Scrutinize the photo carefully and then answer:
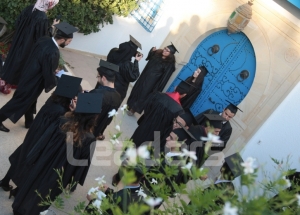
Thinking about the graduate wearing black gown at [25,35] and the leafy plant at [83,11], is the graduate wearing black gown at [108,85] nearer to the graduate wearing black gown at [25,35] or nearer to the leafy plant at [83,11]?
the graduate wearing black gown at [25,35]

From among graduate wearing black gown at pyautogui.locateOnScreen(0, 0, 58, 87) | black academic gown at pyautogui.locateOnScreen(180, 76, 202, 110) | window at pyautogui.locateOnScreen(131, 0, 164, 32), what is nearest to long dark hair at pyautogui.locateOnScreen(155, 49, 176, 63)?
black academic gown at pyautogui.locateOnScreen(180, 76, 202, 110)

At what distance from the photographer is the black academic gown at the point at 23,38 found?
22.0ft

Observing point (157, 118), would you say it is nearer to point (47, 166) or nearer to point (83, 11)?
point (47, 166)

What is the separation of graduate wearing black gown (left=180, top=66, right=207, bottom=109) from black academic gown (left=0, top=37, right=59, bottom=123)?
3253mm

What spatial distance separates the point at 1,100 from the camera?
680 cm

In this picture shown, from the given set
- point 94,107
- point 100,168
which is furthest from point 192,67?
point 94,107

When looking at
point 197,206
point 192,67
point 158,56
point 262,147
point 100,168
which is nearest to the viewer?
point 197,206

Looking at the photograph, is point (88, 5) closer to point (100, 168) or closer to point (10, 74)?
point (10, 74)

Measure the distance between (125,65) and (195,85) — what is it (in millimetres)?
1790

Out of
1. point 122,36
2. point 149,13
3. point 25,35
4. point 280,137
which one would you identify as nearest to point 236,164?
point 280,137

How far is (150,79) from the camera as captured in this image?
8.51 meters

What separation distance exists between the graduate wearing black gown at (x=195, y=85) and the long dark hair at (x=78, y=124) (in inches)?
167

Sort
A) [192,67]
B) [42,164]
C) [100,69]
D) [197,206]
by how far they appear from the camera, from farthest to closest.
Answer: [192,67]
[100,69]
[42,164]
[197,206]

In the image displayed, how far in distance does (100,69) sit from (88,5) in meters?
4.12
